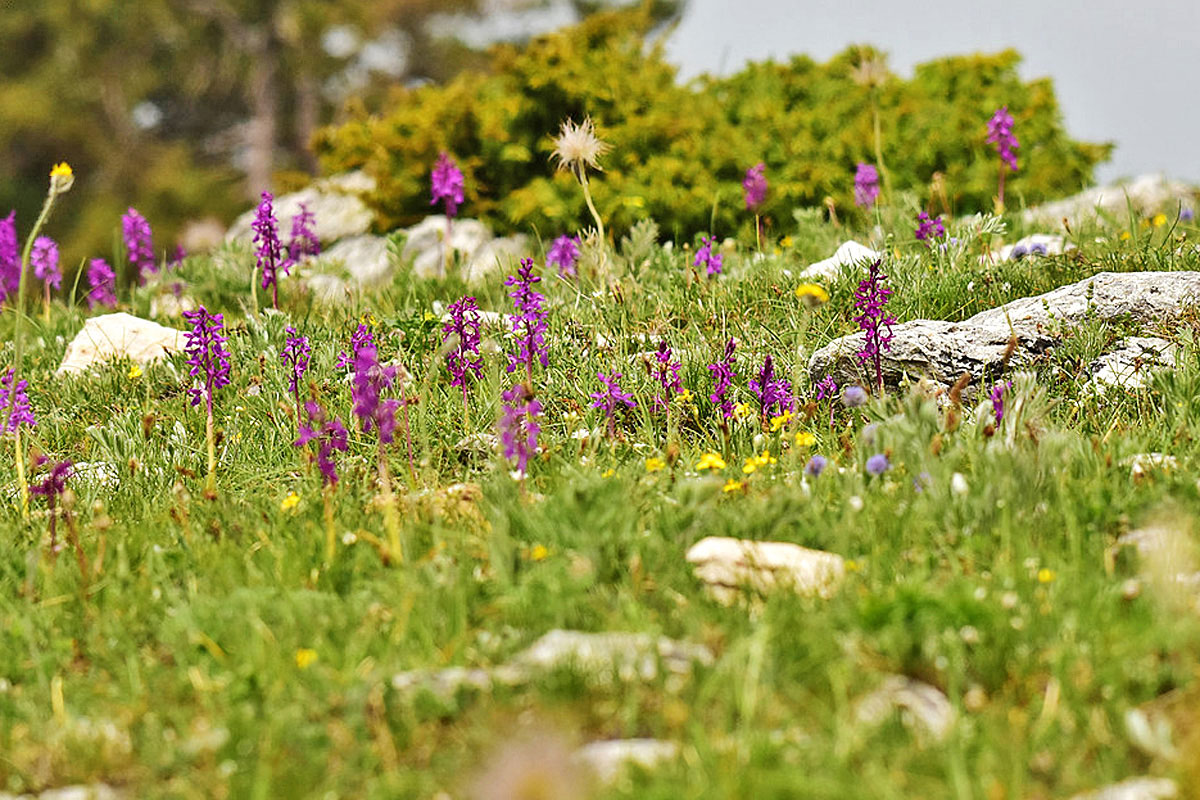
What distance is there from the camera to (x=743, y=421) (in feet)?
14.6

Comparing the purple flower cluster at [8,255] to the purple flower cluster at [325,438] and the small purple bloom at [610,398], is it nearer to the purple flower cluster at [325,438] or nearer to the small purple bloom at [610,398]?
the purple flower cluster at [325,438]

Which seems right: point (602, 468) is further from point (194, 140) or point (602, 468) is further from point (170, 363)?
point (194, 140)

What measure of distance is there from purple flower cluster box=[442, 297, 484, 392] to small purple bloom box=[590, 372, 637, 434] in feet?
1.80

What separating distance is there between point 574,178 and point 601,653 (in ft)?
24.6

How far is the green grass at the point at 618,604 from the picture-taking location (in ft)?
8.13

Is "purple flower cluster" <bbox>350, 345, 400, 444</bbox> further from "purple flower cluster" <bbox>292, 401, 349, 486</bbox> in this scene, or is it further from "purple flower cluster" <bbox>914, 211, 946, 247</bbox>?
"purple flower cluster" <bbox>914, 211, 946, 247</bbox>

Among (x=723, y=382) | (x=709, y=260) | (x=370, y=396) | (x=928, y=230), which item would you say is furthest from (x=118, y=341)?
(x=928, y=230)

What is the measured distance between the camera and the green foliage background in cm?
991

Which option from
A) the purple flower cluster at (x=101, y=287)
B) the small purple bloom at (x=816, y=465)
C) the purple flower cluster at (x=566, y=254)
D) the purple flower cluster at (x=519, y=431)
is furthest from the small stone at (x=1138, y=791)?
the purple flower cluster at (x=101, y=287)


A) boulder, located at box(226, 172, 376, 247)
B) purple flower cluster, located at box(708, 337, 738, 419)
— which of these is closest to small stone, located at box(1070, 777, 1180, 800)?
purple flower cluster, located at box(708, 337, 738, 419)

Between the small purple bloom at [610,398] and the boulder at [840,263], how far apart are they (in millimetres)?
1582

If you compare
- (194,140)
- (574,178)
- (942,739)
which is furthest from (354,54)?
(942,739)

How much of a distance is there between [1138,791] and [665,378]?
→ 8.57 ft

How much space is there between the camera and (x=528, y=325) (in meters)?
4.54
